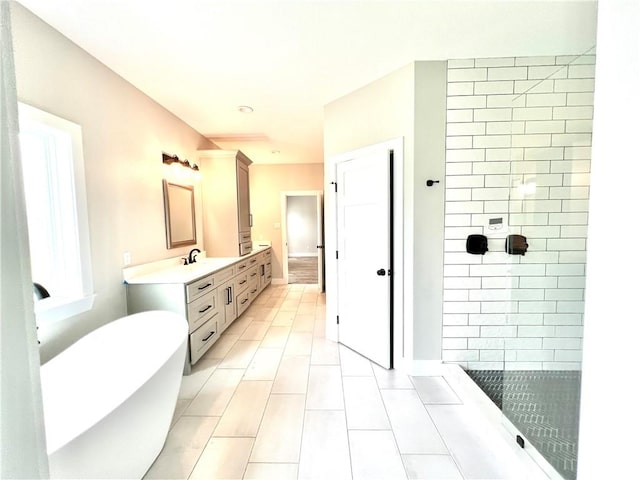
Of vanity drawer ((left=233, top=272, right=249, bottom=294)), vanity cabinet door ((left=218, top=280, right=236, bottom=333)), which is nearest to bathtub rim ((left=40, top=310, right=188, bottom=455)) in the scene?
vanity cabinet door ((left=218, top=280, right=236, bottom=333))

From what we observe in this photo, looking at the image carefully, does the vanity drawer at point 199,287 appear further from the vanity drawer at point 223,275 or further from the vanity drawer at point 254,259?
the vanity drawer at point 254,259

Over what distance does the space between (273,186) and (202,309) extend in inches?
139

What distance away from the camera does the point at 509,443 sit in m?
1.45

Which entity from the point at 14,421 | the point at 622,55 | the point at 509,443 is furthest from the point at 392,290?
the point at 14,421

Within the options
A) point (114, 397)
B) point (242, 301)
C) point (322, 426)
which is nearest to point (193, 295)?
point (114, 397)

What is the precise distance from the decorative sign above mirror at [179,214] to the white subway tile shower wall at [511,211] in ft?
9.46

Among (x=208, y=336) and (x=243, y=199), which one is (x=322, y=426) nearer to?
(x=208, y=336)

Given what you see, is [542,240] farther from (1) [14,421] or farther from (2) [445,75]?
(1) [14,421]

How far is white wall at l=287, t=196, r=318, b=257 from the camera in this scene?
869 centimetres

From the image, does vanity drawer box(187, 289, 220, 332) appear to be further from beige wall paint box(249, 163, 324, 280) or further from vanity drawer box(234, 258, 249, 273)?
beige wall paint box(249, 163, 324, 280)

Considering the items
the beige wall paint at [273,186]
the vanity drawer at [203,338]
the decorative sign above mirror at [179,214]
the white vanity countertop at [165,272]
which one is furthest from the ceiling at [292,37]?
the beige wall paint at [273,186]

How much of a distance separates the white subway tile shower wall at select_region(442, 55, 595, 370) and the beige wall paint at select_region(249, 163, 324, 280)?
358 cm

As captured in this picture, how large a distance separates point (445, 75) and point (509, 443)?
256cm

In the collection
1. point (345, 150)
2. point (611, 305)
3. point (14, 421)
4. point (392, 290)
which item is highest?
point (345, 150)
